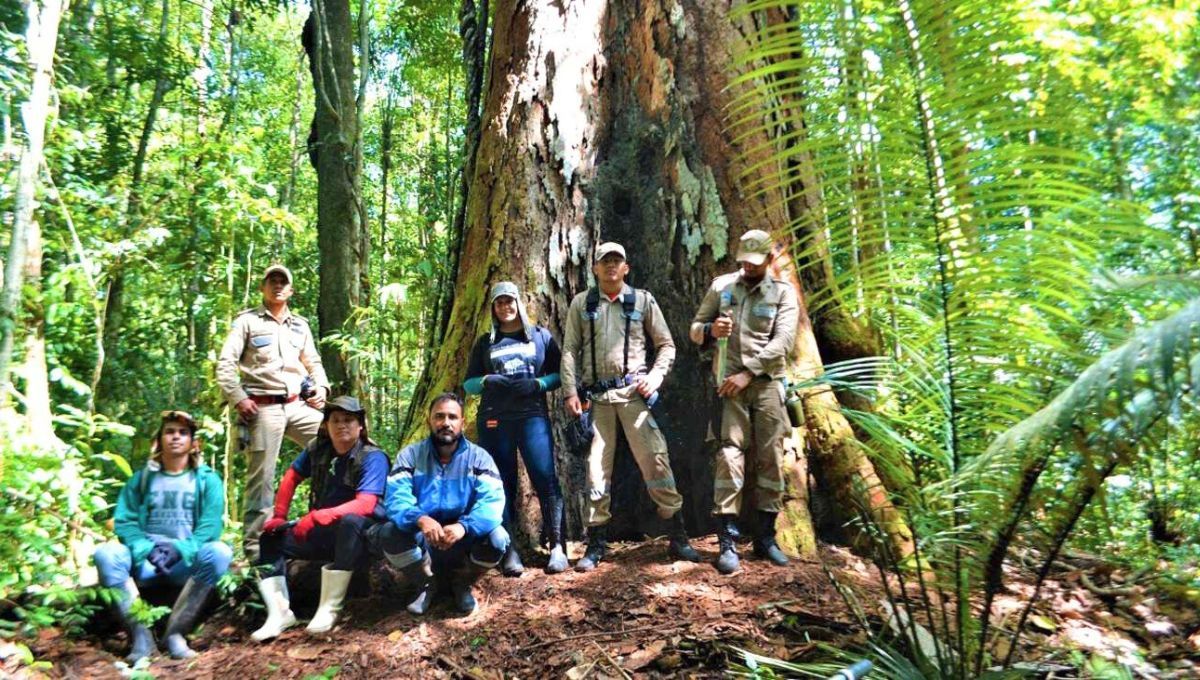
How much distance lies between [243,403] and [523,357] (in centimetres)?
211

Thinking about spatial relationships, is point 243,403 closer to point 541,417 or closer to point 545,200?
point 541,417

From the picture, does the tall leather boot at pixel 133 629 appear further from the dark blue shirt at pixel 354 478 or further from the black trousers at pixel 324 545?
the dark blue shirt at pixel 354 478

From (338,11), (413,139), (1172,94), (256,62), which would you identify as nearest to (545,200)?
(338,11)

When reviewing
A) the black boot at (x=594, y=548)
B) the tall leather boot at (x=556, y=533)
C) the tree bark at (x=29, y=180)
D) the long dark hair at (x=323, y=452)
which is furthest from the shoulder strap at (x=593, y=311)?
the tree bark at (x=29, y=180)

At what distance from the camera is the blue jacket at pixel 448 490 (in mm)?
4473

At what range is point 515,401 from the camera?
493cm

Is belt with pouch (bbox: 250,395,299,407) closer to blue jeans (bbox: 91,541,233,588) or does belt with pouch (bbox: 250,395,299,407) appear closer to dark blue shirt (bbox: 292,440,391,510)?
dark blue shirt (bbox: 292,440,391,510)

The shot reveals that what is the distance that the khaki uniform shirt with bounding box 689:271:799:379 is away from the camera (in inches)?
182

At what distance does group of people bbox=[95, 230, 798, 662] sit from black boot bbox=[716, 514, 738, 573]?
11 millimetres

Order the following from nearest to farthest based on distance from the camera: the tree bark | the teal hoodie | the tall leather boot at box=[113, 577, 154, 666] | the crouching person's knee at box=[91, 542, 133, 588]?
the tall leather boot at box=[113, 577, 154, 666] → the crouching person's knee at box=[91, 542, 133, 588] → the teal hoodie → the tree bark

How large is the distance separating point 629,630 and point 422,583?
1.34 metres

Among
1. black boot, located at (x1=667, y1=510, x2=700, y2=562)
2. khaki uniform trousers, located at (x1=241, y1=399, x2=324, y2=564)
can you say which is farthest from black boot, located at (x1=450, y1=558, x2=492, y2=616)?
khaki uniform trousers, located at (x1=241, y1=399, x2=324, y2=564)

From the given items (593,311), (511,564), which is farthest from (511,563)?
(593,311)

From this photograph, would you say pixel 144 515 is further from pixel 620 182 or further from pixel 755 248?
pixel 755 248
